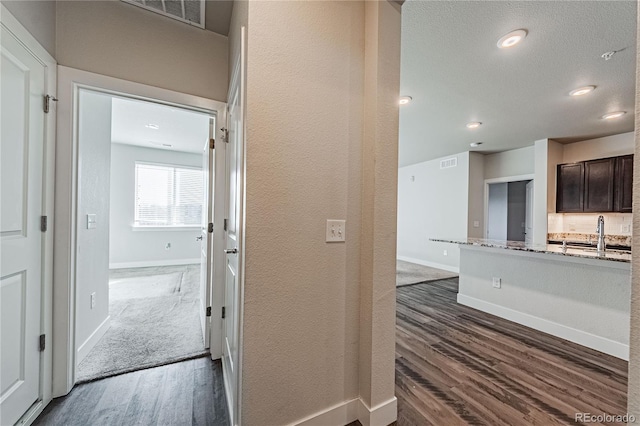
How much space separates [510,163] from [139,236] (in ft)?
26.3

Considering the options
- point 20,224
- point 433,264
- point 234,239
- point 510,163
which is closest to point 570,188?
point 510,163

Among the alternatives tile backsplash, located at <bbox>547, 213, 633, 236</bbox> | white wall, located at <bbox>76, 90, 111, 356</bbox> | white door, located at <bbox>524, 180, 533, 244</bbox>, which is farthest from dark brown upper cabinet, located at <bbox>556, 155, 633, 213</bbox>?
white wall, located at <bbox>76, 90, 111, 356</bbox>

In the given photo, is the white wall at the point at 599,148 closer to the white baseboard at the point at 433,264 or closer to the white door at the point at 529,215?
the white door at the point at 529,215

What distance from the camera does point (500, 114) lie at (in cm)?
367

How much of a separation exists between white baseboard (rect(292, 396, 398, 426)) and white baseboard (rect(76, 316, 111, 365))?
181 centimetres

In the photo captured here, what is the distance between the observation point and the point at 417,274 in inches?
214

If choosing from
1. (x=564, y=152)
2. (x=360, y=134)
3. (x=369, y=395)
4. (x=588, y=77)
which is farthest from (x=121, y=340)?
(x=564, y=152)


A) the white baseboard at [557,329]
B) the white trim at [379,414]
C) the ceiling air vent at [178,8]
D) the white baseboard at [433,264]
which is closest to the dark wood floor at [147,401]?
the white trim at [379,414]

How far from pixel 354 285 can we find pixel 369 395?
23.4 inches

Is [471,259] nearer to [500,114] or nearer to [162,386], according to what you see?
[500,114]

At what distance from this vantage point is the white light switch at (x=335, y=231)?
57.2 inches

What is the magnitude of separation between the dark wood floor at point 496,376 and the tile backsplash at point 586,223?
3.06 metres

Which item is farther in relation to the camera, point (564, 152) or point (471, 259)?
point (564, 152)

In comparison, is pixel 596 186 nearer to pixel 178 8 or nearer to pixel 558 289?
pixel 558 289
